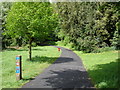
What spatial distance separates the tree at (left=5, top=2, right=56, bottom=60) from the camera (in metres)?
11.5

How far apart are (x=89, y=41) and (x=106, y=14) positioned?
463 centimetres

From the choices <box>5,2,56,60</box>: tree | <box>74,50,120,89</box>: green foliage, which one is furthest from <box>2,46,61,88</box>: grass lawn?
<box>74,50,120,89</box>: green foliage

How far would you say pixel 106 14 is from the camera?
1917 cm

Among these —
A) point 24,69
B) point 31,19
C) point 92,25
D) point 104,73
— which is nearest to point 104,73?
point 104,73

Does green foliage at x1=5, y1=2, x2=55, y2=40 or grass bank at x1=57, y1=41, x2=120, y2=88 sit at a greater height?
green foliage at x1=5, y1=2, x2=55, y2=40

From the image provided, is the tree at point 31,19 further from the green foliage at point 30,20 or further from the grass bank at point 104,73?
the grass bank at point 104,73

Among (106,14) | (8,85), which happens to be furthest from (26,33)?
(106,14)

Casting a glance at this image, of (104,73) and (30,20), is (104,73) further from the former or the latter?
(30,20)

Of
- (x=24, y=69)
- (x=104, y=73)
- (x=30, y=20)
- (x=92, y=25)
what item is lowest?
(x=24, y=69)

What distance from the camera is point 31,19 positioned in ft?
37.9

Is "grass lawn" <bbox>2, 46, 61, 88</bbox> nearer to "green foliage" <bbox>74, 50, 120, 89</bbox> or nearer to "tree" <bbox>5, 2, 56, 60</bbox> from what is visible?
"tree" <bbox>5, 2, 56, 60</bbox>

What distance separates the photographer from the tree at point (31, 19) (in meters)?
11.5

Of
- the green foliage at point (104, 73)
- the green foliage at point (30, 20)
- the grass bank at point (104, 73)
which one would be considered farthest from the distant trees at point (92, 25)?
the green foliage at point (104, 73)

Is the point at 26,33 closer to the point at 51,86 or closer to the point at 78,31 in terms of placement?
the point at 51,86
